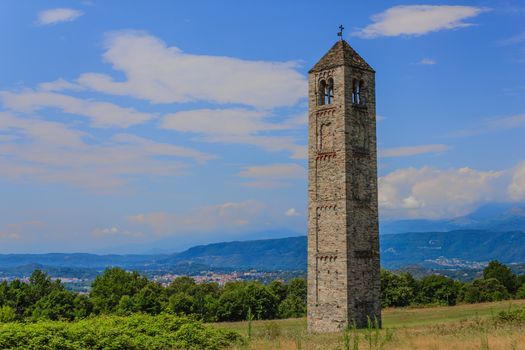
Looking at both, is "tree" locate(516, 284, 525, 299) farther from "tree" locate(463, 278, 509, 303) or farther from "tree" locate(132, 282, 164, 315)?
"tree" locate(132, 282, 164, 315)

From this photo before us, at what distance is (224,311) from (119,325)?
35.1 meters

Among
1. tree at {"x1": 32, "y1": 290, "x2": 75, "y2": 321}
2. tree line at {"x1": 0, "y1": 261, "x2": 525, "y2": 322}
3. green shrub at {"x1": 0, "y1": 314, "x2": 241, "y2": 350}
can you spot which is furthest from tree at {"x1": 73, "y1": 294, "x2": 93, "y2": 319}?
green shrub at {"x1": 0, "y1": 314, "x2": 241, "y2": 350}

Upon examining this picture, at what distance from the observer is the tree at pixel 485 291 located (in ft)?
187

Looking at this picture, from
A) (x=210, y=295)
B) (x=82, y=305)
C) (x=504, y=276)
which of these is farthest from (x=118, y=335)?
(x=504, y=276)

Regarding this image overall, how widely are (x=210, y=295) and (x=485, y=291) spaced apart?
25347mm

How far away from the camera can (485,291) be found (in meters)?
58.1

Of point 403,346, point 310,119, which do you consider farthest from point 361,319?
point 403,346

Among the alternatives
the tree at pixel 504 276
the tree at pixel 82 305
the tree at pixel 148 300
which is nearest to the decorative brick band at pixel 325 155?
the tree at pixel 148 300

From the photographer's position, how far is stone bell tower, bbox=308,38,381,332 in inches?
1362

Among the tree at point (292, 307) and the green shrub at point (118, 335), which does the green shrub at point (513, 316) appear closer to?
the green shrub at point (118, 335)

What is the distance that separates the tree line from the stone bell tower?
567 inches

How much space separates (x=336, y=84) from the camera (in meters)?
35.9

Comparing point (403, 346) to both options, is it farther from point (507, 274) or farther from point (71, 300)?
point (507, 274)

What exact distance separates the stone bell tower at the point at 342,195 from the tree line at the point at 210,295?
47.2 feet
